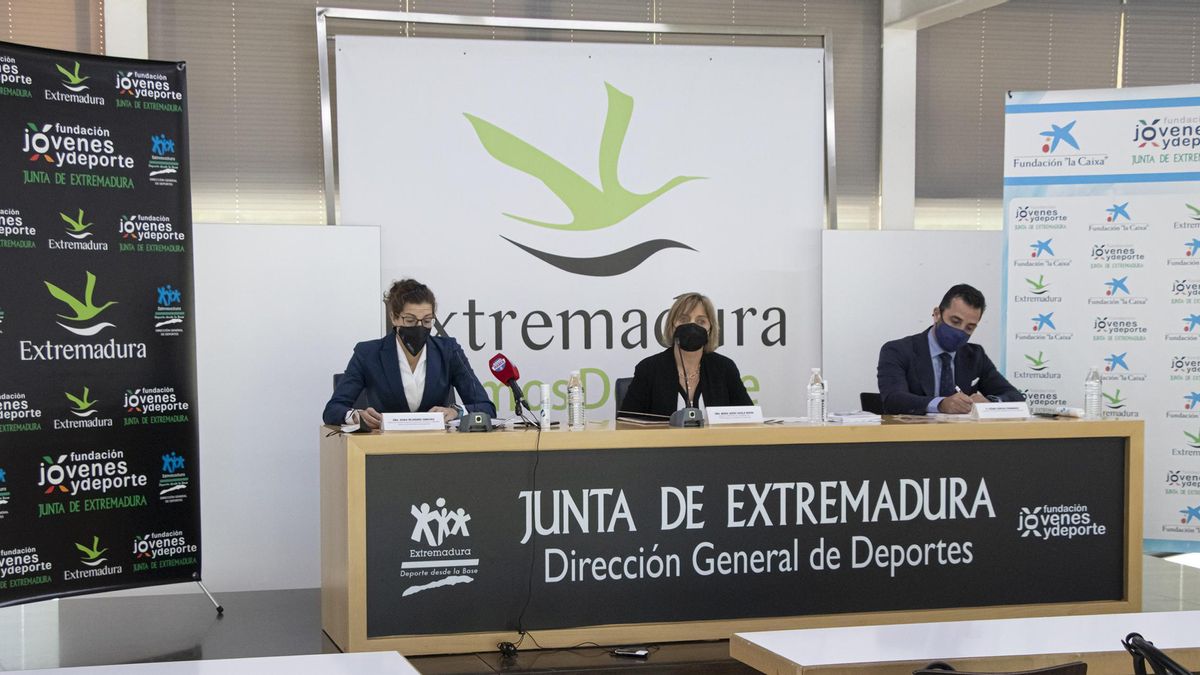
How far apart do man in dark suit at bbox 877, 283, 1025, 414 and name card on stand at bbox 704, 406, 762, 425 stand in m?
0.98

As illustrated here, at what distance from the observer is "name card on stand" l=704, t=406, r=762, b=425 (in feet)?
14.4

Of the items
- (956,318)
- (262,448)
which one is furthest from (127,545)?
(956,318)

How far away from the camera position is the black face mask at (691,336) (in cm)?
475

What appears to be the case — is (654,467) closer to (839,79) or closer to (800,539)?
(800,539)

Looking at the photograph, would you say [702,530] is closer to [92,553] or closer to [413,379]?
[413,379]

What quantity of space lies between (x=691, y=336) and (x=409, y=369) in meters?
1.14

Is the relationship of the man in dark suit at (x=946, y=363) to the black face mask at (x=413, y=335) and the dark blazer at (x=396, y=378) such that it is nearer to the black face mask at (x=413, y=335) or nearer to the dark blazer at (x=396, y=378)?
the dark blazer at (x=396, y=378)

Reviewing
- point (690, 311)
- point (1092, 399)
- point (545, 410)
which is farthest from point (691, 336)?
point (1092, 399)

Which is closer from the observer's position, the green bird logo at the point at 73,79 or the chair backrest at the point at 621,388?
the green bird logo at the point at 73,79

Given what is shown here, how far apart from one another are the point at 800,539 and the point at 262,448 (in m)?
2.65

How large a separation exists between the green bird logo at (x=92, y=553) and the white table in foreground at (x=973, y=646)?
2669mm

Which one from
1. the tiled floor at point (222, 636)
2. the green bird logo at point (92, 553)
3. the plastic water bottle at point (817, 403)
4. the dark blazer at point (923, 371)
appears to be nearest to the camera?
the tiled floor at point (222, 636)

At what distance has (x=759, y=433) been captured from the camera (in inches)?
171

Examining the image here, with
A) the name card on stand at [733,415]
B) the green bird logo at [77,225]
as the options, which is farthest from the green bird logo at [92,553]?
the name card on stand at [733,415]
